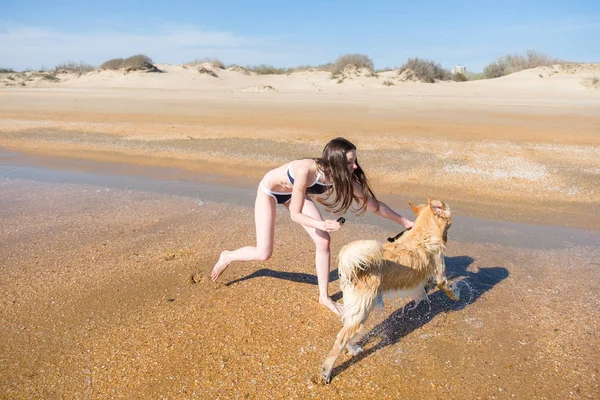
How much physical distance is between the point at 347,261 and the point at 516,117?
17.0 meters

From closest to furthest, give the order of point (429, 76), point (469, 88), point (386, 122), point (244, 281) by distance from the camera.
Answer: point (244, 281) → point (386, 122) → point (469, 88) → point (429, 76)

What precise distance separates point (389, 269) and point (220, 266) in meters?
2.01

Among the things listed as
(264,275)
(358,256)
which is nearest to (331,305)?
(264,275)

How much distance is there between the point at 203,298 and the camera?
4.81 meters

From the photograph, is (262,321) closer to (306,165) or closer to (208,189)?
(306,165)

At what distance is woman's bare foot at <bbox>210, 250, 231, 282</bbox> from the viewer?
194 inches

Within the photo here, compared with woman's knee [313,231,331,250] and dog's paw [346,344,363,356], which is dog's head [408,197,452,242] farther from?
dog's paw [346,344,363,356]

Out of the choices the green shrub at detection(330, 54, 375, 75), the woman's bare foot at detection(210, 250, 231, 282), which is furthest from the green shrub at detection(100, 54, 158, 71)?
the woman's bare foot at detection(210, 250, 231, 282)

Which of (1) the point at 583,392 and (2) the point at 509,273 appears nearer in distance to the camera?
(1) the point at 583,392

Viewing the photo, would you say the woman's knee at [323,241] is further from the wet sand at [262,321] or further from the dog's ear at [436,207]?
the dog's ear at [436,207]

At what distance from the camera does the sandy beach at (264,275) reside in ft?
11.9

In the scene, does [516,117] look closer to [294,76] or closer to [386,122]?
[386,122]

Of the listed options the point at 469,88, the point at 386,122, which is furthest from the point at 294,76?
the point at 386,122

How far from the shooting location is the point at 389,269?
3691 millimetres
